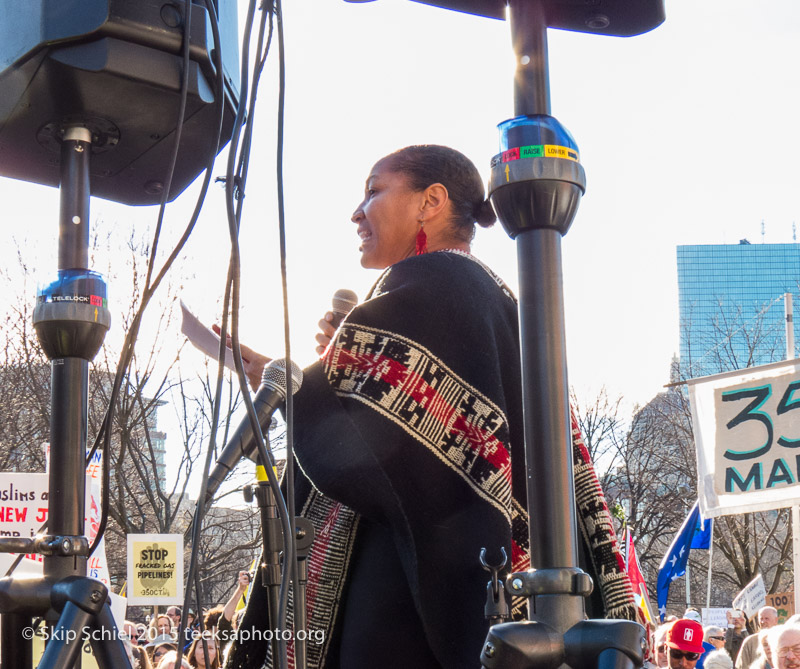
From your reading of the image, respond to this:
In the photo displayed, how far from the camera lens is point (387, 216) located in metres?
2.36

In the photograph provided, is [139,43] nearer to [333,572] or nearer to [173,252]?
[173,252]

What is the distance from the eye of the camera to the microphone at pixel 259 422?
1.78m

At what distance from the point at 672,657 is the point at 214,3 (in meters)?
6.69

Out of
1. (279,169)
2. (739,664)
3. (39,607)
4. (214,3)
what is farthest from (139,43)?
(739,664)

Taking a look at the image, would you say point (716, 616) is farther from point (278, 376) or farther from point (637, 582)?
point (278, 376)

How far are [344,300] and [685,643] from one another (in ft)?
19.2

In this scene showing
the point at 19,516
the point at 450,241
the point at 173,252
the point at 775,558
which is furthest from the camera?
the point at 775,558

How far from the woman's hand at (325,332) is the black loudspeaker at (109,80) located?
1.50 feet

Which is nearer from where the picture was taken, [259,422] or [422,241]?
[259,422]

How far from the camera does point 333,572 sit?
1.99m

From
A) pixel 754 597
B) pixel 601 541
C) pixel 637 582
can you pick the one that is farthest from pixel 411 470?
pixel 754 597

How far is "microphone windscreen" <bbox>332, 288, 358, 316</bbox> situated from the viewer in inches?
95.0

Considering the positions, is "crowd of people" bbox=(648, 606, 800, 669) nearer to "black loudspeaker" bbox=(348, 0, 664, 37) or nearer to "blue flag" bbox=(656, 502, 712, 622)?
"blue flag" bbox=(656, 502, 712, 622)

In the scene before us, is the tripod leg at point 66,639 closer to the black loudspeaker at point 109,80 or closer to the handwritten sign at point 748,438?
the black loudspeaker at point 109,80
